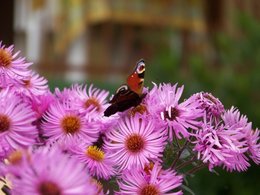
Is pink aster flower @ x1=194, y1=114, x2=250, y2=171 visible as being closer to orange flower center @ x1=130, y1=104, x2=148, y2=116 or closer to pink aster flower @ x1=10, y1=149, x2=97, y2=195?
orange flower center @ x1=130, y1=104, x2=148, y2=116

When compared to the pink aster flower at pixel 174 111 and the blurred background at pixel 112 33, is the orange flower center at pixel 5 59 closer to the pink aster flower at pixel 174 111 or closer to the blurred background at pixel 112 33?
the pink aster flower at pixel 174 111

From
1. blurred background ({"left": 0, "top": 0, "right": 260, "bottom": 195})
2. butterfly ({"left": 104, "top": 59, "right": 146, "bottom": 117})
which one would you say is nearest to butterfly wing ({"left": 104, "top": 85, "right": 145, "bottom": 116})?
butterfly ({"left": 104, "top": 59, "right": 146, "bottom": 117})

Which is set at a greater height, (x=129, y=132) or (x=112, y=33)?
(x=129, y=132)

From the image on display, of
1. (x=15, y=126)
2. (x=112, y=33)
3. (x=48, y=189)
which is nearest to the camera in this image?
(x=48, y=189)

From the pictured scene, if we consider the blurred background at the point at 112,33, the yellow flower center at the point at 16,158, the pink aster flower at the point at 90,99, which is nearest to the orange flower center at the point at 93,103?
the pink aster flower at the point at 90,99

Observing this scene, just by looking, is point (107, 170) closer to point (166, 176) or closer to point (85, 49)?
point (166, 176)

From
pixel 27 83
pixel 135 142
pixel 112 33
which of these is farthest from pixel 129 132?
pixel 112 33

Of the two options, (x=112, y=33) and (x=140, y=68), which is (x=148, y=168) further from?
(x=112, y=33)
